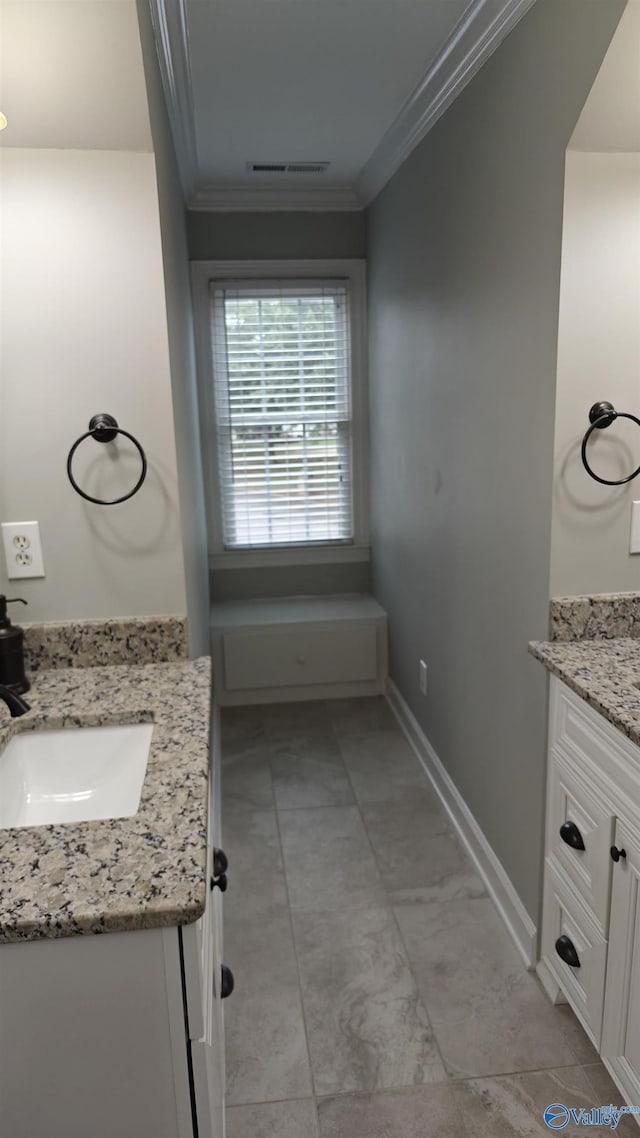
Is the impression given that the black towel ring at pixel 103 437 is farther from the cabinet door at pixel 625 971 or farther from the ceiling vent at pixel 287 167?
the ceiling vent at pixel 287 167

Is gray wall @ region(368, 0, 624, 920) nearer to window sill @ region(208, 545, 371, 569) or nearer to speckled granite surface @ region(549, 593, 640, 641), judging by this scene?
speckled granite surface @ region(549, 593, 640, 641)

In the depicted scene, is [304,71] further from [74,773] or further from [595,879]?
[595,879]

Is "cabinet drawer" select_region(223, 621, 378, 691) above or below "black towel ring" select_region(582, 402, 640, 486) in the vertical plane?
below

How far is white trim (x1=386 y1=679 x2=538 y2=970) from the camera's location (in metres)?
2.09

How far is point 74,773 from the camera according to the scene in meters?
1.51

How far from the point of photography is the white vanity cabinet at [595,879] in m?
1.48

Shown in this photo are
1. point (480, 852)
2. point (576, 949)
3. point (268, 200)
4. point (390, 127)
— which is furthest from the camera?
point (268, 200)

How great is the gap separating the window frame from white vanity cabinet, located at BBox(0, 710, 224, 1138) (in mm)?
3097

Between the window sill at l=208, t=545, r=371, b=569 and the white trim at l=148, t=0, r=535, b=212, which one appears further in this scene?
the window sill at l=208, t=545, r=371, b=569

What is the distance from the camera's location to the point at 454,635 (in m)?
2.67

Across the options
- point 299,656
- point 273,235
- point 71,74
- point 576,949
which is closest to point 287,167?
point 273,235

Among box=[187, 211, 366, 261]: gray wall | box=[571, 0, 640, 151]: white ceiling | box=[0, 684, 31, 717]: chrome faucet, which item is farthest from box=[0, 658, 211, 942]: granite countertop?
box=[187, 211, 366, 261]: gray wall

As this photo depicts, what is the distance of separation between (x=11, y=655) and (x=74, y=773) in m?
0.30

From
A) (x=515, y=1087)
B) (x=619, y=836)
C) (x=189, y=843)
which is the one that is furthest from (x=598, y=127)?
(x=515, y=1087)
